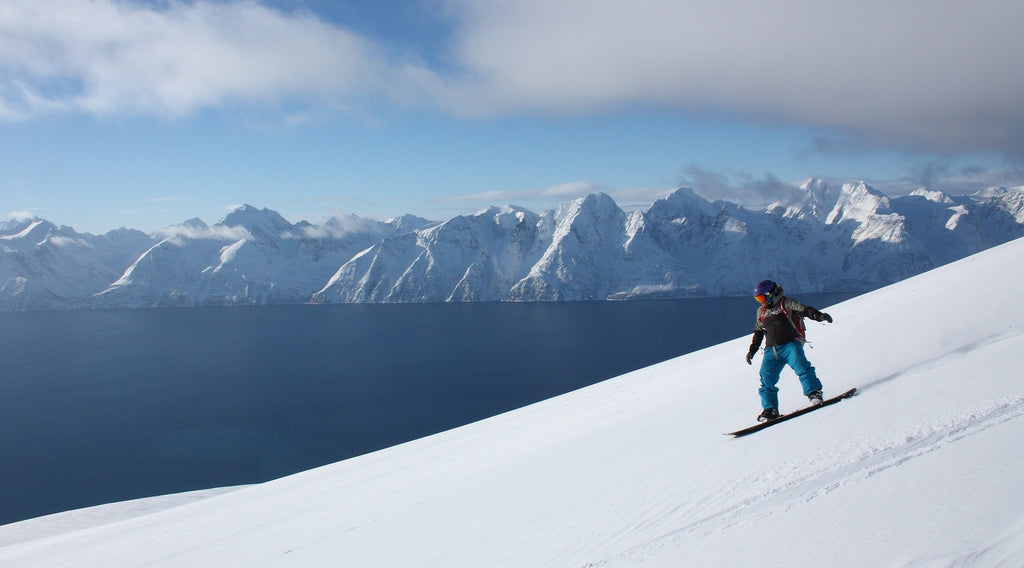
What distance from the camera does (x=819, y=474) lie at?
5133 mm

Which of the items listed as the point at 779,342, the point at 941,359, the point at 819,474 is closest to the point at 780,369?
the point at 779,342

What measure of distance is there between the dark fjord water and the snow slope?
14.7ft

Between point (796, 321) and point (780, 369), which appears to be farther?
point (796, 321)

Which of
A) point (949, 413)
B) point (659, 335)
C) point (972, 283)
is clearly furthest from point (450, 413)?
point (659, 335)

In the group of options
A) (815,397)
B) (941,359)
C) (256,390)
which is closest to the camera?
(815,397)

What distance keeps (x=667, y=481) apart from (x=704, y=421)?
2539 mm

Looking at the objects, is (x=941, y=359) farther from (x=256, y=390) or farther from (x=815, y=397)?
(x=256, y=390)

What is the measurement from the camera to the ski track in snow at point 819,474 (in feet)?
15.4

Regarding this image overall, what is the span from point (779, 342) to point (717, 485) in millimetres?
3426

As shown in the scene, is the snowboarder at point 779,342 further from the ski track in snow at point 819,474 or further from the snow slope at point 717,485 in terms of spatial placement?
the ski track in snow at point 819,474

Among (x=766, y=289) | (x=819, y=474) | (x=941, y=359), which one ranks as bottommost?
(x=819, y=474)

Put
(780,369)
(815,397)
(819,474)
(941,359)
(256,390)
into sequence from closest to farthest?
(819,474) < (815,397) < (780,369) < (941,359) < (256,390)

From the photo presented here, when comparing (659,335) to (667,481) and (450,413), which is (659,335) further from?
(667,481)

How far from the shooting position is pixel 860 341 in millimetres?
10430
